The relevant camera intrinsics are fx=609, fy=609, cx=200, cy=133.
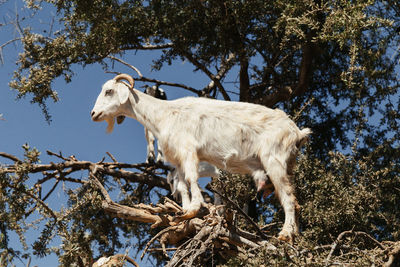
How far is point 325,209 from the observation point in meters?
7.92

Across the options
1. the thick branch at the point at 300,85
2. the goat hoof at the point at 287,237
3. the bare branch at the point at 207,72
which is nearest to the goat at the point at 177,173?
the goat hoof at the point at 287,237

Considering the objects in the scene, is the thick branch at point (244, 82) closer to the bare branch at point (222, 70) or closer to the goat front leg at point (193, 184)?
the bare branch at point (222, 70)

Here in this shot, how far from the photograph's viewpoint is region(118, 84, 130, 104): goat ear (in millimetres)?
7414

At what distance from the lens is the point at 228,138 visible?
23.1ft

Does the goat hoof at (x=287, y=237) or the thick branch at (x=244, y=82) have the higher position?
the thick branch at (x=244, y=82)

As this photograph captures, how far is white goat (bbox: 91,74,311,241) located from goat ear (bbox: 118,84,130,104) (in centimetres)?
1

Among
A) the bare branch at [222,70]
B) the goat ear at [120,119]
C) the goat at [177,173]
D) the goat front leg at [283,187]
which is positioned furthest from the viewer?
the bare branch at [222,70]

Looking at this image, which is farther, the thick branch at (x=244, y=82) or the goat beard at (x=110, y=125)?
the thick branch at (x=244, y=82)

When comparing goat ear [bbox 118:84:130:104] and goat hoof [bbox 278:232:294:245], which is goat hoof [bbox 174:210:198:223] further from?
goat ear [bbox 118:84:130:104]

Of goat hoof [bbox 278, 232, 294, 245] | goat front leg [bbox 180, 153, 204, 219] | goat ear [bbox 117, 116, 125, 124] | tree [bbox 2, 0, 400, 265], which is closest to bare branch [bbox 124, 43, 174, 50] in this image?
tree [bbox 2, 0, 400, 265]

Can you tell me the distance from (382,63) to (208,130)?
140 inches

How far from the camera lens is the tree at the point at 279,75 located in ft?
25.4

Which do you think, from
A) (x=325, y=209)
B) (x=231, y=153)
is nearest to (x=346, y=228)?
(x=325, y=209)

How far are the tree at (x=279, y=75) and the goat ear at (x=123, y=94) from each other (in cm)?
125
